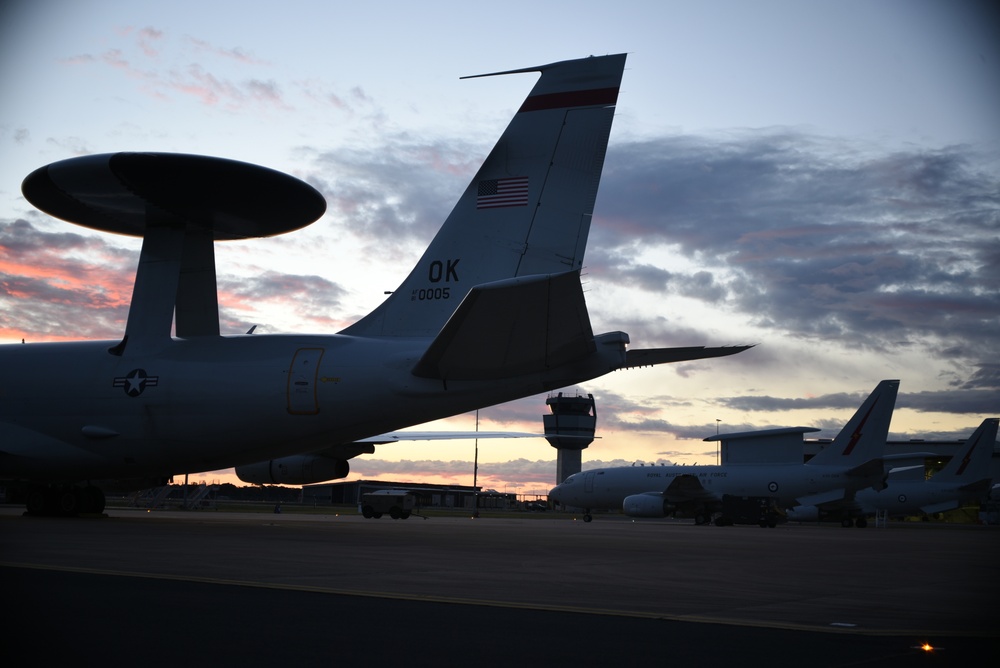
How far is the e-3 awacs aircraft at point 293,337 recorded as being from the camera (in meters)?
16.9

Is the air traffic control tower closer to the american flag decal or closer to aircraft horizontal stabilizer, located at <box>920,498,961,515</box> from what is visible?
aircraft horizontal stabilizer, located at <box>920,498,961,515</box>

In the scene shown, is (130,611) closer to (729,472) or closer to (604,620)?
(604,620)

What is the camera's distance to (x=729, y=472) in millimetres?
47781

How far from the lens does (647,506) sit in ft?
153

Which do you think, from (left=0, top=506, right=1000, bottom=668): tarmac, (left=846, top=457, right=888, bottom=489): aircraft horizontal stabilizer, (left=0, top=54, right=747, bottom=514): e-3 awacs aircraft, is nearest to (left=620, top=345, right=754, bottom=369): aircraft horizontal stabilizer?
(left=0, top=54, right=747, bottom=514): e-3 awacs aircraft

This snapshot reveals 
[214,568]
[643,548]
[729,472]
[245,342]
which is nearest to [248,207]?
[245,342]

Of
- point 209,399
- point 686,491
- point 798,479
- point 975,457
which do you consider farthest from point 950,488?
point 209,399

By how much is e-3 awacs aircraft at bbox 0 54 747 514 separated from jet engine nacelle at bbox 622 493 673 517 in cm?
2830

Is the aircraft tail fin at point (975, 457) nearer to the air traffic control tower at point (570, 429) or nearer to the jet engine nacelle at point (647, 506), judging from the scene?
the jet engine nacelle at point (647, 506)

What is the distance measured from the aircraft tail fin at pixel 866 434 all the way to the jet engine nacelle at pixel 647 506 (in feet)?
27.0

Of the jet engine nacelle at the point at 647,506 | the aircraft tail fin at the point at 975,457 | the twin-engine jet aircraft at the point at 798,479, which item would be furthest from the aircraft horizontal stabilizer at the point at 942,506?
the jet engine nacelle at the point at 647,506

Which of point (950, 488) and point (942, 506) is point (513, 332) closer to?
point (950, 488)

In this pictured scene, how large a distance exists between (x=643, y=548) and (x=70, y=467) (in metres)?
13.6

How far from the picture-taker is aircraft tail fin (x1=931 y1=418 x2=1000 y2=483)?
53156 millimetres
